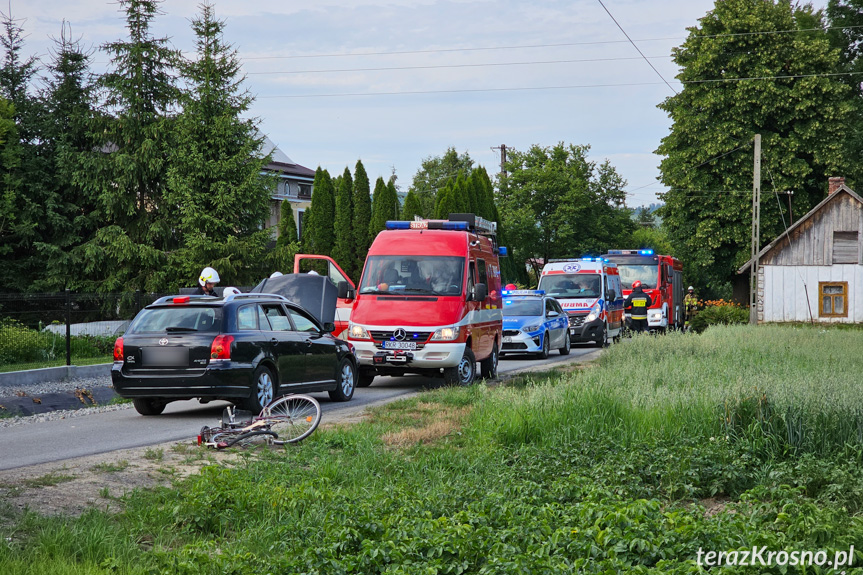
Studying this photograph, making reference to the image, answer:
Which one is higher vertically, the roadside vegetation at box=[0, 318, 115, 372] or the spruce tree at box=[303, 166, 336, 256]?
the spruce tree at box=[303, 166, 336, 256]

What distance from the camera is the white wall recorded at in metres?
39.0

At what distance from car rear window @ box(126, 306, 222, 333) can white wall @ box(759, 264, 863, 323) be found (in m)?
33.5

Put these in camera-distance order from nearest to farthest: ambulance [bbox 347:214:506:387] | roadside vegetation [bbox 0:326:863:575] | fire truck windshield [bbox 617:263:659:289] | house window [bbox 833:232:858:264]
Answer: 1. roadside vegetation [bbox 0:326:863:575]
2. ambulance [bbox 347:214:506:387]
3. fire truck windshield [bbox 617:263:659:289]
4. house window [bbox 833:232:858:264]

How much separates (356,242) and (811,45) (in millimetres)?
23839

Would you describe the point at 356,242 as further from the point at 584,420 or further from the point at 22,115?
the point at 584,420

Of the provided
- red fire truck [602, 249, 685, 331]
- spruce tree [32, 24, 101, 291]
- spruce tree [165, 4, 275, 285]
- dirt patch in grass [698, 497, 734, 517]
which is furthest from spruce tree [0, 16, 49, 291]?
dirt patch in grass [698, 497, 734, 517]

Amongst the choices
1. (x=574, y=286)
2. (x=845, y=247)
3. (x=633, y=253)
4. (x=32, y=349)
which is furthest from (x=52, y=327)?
(x=845, y=247)

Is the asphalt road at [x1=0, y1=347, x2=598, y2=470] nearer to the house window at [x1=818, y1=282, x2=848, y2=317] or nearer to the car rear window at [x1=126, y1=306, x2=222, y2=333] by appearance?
the car rear window at [x1=126, y1=306, x2=222, y2=333]

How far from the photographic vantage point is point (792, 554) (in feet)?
15.1

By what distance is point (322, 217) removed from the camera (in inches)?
1836

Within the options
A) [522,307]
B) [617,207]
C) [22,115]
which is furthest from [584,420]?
[617,207]

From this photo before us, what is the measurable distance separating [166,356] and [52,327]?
349 inches

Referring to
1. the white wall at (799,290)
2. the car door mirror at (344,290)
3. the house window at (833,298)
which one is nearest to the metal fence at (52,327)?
the car door mirror at (344,290)

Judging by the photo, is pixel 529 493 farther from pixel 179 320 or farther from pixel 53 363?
pixel 53 363
